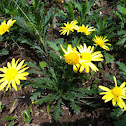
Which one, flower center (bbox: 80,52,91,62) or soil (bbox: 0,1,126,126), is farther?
soil (bbox: 0,1,126,126)

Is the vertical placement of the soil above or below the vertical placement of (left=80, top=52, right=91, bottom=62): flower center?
below

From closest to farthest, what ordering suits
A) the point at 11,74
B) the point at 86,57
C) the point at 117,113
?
the point at 11,74, the point at 86,57, the point at 117,113

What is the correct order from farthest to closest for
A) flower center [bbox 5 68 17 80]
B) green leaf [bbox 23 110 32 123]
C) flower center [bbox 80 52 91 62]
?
green leaf [bbox 23 110 32 123] → flower center [bbox 80 52 91 62] → flower center [bbox 5 68 17 80]

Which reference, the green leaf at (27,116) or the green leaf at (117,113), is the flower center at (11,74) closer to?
the green leaf at (27,116)

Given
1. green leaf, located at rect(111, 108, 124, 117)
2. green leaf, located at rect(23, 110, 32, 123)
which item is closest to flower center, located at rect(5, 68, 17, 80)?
green leaf, located at rect(23, 110, 32, 123)

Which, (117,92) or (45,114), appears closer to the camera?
(117,92)

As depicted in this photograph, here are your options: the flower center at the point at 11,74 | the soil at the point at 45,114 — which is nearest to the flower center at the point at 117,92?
the soil at the point at 45,114

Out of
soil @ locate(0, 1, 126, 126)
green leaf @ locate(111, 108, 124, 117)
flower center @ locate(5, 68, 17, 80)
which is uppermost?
flower center @ locate(5, 68, 17, 80)

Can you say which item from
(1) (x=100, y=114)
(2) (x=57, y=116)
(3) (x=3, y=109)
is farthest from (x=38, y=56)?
(1) (x=100, y=114)

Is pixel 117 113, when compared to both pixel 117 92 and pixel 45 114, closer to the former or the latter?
pixel 117 92

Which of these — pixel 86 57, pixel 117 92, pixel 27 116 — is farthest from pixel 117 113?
pixel 27 116

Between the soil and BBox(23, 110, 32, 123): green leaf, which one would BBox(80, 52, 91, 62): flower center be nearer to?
the soil

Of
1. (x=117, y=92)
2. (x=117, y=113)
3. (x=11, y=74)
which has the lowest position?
(x=117, y=113)
